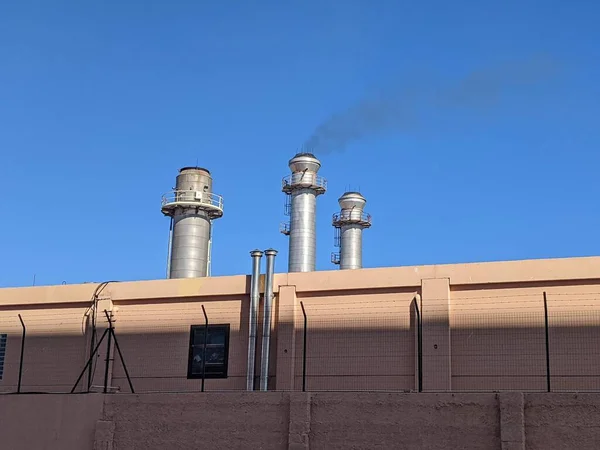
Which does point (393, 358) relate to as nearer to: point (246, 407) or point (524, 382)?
point (524, 382)

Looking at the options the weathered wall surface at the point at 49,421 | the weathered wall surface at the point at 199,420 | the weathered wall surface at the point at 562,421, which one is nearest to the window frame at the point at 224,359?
the weathered wall surface at the point at 49,421

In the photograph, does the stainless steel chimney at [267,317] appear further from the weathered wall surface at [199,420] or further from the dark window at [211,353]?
the weathered wall surface at [199,420]

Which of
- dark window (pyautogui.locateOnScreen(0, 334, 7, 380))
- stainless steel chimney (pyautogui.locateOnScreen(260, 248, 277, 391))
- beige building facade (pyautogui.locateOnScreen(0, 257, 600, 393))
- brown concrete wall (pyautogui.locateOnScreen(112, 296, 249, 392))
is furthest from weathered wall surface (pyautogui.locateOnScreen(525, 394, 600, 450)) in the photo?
dark window (pyautogui.locateOnScreen(0, 334, 7, 380))

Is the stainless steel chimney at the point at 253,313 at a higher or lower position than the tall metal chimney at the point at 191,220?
lower

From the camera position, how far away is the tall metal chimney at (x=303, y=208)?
130ft

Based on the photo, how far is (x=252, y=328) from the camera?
22.8m

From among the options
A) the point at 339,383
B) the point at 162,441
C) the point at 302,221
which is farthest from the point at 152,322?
the point at 302,221

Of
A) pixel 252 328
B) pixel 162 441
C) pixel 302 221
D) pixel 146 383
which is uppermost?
pixel 302 221

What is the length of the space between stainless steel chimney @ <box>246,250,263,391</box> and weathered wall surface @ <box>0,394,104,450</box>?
5670 millimetres

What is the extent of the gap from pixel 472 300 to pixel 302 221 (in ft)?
66.2

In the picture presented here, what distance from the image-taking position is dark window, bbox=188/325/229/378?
923 inches

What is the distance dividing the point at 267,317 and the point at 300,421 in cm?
729

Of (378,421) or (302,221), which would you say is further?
(302,221)

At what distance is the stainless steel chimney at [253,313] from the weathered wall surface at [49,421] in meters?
5.67
